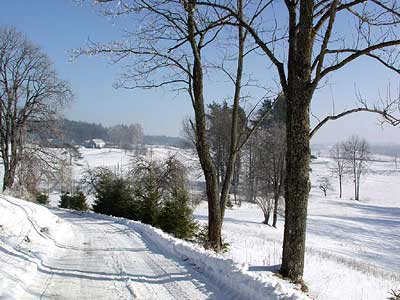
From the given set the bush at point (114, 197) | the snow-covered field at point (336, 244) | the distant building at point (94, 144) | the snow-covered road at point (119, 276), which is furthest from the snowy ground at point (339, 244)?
the distant building at point (94, 144)

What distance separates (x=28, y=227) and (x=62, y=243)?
1138 mm

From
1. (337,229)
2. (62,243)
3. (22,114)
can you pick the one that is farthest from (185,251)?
(337,229)

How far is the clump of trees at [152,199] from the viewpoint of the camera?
1634 centimetres

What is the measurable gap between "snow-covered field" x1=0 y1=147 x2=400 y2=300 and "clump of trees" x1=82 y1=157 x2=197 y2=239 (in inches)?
95.8

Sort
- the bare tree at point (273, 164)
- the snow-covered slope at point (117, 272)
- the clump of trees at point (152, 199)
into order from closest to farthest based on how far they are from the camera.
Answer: the snow-covered slope at point (117, 272), the clump of trees at point (152, 199), the bare tree at point (273, 164)

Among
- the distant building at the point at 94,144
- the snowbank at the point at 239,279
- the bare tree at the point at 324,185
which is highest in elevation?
the distant building at the point at 94,144

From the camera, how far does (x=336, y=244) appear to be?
2656 centimetres

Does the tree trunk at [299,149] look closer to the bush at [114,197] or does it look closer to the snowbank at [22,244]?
the snowbank at [22,244]

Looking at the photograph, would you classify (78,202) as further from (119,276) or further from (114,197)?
(119,276)

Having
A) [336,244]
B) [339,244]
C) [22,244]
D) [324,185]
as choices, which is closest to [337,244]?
[336,244]

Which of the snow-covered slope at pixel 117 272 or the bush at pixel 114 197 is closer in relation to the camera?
the snow-covered slope at pixel 117 272

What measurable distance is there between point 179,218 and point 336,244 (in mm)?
14808

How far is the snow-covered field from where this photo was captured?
9062 mm

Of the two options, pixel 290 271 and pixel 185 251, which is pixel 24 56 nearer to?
pixel 185 251
